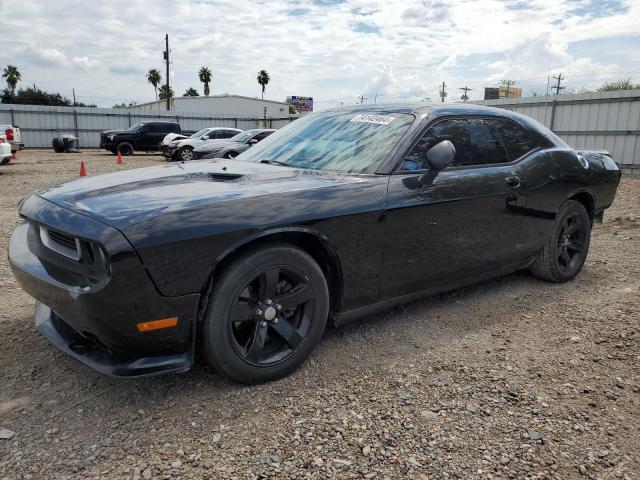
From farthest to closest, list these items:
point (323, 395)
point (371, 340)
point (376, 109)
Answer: point (376, 109), point (371, 340), point (323, 395)

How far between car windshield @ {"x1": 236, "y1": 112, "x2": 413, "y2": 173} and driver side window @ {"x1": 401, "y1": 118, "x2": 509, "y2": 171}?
0.15m

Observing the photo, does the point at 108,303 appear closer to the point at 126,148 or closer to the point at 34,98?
the point at 126,148

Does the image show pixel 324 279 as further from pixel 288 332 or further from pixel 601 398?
pixel 601 398

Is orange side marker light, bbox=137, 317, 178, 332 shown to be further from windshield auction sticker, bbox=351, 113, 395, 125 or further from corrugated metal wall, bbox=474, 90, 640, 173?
corrugated metal wall, bbox=474, 90, 640, 173

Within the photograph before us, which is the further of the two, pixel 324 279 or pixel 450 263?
pixel 450 263

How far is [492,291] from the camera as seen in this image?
14.0ft

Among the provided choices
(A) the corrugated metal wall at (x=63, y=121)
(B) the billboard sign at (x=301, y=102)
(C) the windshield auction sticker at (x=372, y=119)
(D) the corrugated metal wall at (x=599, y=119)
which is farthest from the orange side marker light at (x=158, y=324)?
(B) the billboard sign at (x=301, y=102)

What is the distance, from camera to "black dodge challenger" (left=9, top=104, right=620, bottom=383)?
2.24 m

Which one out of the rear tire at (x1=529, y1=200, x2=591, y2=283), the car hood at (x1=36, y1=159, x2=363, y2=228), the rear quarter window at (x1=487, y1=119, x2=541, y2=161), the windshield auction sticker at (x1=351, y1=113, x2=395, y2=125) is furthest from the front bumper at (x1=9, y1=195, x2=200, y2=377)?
the rear tire at (x1=529, y1=200, x2=591, y2=283)

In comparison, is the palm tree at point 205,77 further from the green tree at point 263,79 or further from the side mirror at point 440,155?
the side mirror at point 440,155

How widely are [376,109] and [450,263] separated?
1.20 m

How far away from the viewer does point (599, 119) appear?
14.7 m

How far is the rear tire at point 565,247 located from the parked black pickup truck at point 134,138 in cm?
2189

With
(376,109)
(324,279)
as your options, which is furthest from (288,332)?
(376,109)
